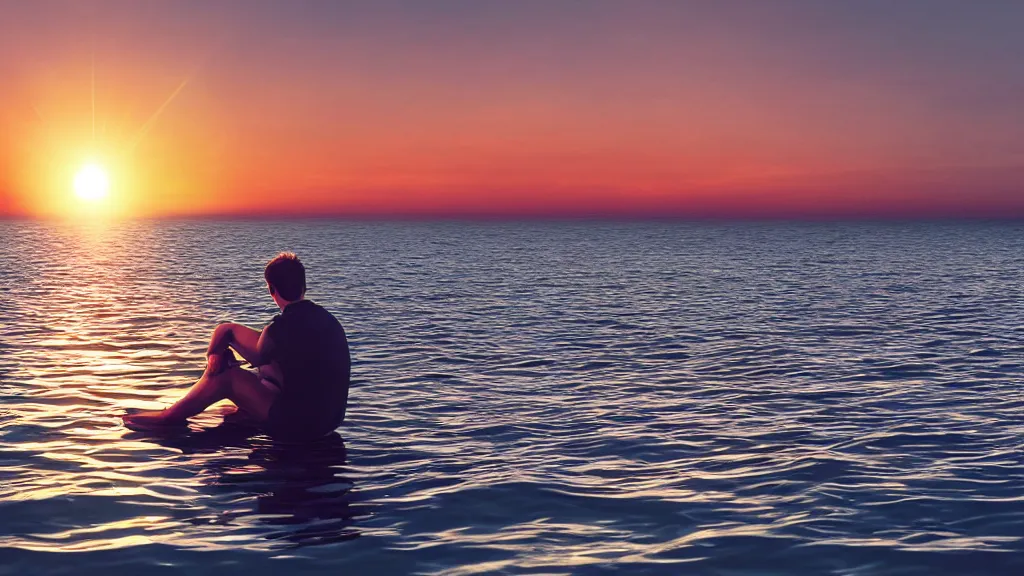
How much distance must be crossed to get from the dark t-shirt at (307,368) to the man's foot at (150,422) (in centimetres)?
183

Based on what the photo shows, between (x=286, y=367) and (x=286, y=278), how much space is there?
108 cm

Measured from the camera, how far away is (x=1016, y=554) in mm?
8117

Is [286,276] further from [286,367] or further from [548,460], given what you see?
[548,460]

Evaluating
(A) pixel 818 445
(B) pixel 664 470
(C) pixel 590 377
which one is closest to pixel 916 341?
(C) pixel 590 377

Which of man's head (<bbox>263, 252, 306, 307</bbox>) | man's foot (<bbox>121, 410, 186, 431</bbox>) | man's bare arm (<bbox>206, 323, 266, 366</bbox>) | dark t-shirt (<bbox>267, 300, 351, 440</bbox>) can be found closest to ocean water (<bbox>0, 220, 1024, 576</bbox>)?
man's foot (<bbox>121, 410, 186, 431</bbox>)

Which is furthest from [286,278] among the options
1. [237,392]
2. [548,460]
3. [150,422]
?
[548,460]

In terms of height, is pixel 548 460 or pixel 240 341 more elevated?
pixel 240 341

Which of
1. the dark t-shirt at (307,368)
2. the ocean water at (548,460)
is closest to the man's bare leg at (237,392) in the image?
the dark t-shirt at (307,368)

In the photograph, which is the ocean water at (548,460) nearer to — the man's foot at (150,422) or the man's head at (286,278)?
the man's foot at (150,422)

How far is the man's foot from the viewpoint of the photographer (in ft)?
40.9

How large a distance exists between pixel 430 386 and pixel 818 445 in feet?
25.1

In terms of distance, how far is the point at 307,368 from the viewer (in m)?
11.1

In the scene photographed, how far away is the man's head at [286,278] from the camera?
1081 centimetres

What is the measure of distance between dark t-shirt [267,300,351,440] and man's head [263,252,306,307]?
0.43 feet
